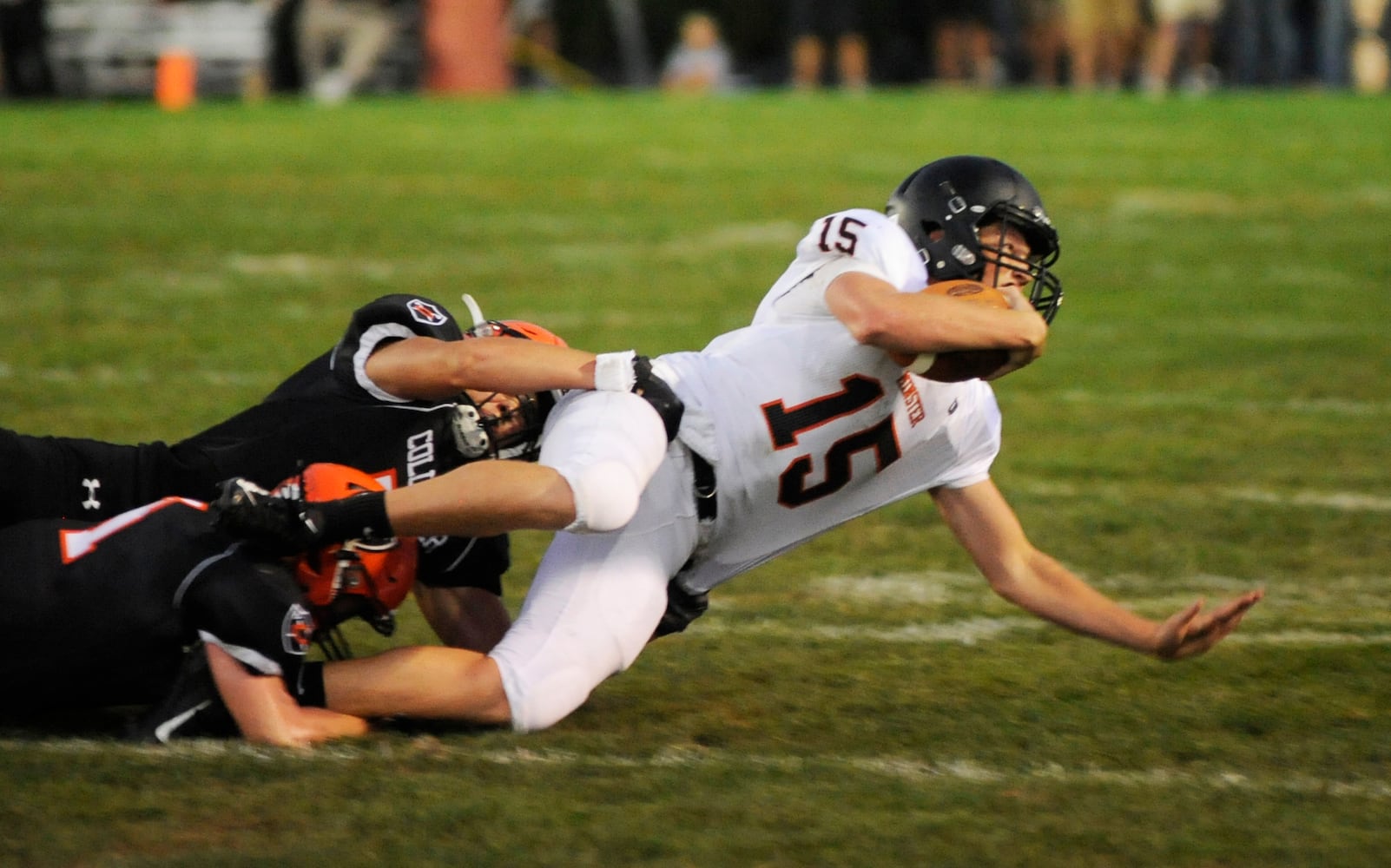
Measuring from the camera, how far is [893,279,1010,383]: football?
3.76 meters

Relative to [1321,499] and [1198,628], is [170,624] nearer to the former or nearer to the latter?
[1198,628]

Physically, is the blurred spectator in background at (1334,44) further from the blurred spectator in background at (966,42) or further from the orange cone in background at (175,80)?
the orange cone in background at (175,80)

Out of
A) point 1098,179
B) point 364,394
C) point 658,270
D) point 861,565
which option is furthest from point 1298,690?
point 1098,179

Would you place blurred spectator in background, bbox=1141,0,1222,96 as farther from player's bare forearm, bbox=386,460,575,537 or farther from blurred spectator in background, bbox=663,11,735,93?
player's bare forearm, bbox=386,460,575,537

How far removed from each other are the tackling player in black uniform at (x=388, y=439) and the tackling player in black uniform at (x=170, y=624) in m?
0.34

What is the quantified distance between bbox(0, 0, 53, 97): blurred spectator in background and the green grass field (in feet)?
12.0

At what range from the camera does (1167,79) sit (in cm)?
2067

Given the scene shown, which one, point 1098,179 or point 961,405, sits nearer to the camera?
point 961,405

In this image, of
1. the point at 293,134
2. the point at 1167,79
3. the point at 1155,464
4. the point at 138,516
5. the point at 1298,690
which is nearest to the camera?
the point at 138,516

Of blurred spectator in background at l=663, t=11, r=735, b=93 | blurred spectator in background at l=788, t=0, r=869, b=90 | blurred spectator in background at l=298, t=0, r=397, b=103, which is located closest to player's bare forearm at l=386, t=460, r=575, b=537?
blurred spectator in background at l=298, t=0, r=397, b=103

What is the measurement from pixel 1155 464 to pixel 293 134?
425 inches

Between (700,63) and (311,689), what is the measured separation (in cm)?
1909

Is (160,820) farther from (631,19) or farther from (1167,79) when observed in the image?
(631,19)

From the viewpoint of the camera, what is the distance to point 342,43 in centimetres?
2045
